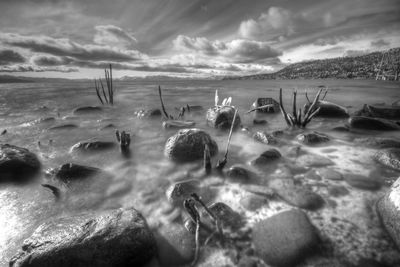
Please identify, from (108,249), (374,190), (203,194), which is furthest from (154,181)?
(374,190)

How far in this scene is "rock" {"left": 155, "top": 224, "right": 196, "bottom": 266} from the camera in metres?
2.62

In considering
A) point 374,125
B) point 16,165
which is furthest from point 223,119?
point 16,165

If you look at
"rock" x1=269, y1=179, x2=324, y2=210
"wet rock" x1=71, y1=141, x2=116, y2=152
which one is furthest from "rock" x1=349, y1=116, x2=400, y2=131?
"wet rock" x1=71, y1=141, x2=116, y2=152

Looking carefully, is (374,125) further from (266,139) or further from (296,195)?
(296,195)

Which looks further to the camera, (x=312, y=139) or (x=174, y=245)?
(x=312, y=139)

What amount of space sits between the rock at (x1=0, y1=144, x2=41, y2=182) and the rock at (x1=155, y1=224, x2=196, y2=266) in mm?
4017

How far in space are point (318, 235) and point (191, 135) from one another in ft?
11.8

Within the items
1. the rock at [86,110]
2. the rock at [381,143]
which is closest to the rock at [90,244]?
the rock at [381,143]

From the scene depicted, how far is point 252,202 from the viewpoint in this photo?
3.61 meters

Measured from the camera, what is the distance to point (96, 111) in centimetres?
1391

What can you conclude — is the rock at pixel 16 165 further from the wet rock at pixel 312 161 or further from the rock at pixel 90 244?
the wet rock at pixel 312 161

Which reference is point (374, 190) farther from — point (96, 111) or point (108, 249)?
point (96, 111)

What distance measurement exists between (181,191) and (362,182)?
3.76 meters

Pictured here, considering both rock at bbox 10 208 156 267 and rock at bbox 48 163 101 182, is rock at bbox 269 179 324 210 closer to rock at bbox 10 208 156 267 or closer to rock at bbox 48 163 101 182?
rock at bbox 10 208 156 267
